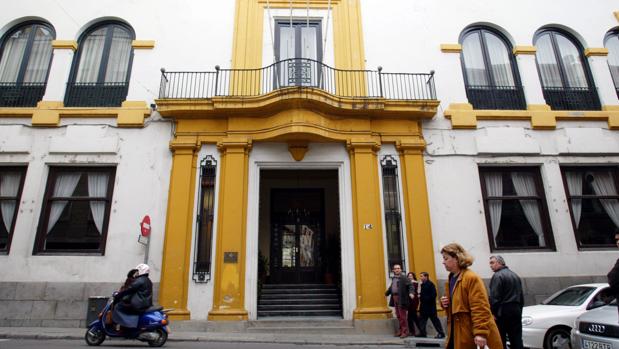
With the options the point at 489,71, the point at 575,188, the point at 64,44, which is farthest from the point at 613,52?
the point at 64,44

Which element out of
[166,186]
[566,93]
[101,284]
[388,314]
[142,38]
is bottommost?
[388,314]

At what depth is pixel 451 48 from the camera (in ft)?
41.7

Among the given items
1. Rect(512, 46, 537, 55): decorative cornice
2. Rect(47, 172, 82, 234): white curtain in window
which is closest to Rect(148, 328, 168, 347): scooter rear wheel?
Rect(47, 172, 82, 234): white curtain in window

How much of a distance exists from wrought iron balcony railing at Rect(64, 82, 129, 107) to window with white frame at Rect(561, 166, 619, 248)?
13916mm

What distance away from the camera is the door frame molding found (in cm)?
1017

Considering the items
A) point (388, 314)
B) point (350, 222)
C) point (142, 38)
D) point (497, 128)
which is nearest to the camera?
point (388, 314)

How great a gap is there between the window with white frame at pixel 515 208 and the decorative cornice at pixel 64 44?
1342 cm

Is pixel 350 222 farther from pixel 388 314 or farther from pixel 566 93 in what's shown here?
pixel 566 93

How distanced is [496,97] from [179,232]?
10.6m

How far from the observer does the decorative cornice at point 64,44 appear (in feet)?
40.5

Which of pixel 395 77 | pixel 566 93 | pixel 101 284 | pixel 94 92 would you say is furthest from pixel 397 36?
pixel 101 284

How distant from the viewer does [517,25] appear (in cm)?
1321

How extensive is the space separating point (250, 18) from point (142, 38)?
141 inches

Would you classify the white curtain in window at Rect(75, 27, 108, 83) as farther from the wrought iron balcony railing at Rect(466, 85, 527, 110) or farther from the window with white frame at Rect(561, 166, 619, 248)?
the window with white frame at Rect(561, 166, 619, 248)
